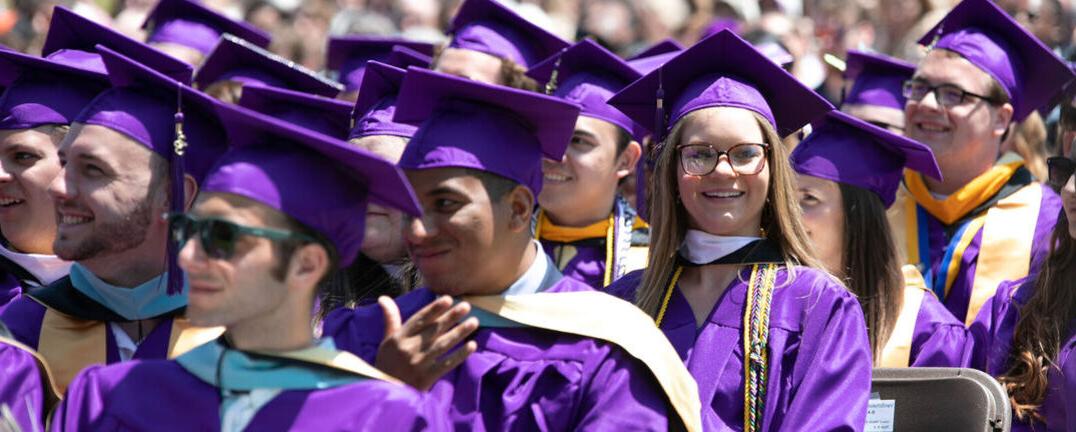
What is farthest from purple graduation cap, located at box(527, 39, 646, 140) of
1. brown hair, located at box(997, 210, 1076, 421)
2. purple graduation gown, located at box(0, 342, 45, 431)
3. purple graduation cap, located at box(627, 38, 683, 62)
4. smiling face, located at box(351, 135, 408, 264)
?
purple graduation gown, located at box(0, 342, 45, 431)


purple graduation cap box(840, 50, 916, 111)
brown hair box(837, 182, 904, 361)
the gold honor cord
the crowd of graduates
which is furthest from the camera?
purple graduation cap box(840, 50, 916, 111)

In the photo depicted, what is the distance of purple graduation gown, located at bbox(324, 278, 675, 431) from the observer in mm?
4059

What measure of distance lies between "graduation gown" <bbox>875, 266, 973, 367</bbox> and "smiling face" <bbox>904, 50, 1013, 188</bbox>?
1.18 m

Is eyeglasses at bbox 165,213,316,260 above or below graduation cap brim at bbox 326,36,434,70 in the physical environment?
above

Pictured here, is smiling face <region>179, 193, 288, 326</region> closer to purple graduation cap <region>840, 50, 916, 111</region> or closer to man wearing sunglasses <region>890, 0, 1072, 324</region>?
man wearing sunglasses <region>890, 0, 1072, 324</region>

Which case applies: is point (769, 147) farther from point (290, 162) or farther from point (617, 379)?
point (290, 162)

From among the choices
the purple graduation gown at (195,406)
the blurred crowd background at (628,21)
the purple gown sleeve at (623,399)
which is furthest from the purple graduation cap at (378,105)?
the blurred crowd background at (628,21)

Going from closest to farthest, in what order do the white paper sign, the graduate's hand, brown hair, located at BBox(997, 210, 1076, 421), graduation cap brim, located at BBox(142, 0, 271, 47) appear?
the graduate's hand, the white paper sign, brown hair, located at BBox(997, 210, 1076, 421), graduation cap brim, located at BBox(142, 0, 271, 47)

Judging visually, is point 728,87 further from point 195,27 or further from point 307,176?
point 195,27

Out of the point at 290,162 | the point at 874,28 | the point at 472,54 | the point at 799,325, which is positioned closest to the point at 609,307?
the point at 799,325

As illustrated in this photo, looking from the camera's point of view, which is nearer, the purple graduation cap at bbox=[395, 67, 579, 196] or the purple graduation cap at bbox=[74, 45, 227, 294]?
the purple graduation cap at bbox=[395, 67, 579, 196]

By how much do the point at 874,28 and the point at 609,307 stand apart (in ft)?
25.4

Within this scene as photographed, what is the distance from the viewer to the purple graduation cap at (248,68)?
6730 mm

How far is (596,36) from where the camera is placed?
1032cm
